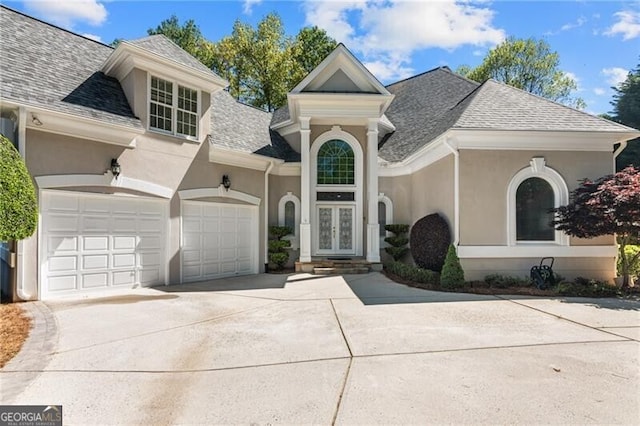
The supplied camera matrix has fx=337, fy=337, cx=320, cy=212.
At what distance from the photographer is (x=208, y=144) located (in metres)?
10.8

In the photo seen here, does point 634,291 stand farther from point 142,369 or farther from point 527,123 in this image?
point 142,369

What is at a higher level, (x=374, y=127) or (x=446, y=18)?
(x=446, y=18)

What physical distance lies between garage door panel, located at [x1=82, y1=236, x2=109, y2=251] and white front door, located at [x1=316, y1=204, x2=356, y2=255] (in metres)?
7.25

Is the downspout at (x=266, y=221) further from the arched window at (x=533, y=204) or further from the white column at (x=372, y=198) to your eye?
the arched window at (x=533, y=204)

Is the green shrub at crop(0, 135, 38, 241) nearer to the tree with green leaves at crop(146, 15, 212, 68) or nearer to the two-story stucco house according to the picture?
the two-story stucco house

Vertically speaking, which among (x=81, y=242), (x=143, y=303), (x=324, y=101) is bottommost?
(x=143, y=303)

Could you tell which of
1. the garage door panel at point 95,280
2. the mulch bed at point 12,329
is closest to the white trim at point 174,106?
the garage door panel at point 95,280

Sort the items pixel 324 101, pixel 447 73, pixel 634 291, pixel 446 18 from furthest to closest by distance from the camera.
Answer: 1. pixel 447 73
2. pixel 324 101
3. pixel 446 18
4. pixel 634 291

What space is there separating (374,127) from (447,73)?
8112 mm

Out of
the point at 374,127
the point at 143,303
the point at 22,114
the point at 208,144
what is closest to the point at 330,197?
the point at 374,127

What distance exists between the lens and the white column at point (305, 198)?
12.4m

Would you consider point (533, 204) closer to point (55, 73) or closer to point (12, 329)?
point (12, 329)

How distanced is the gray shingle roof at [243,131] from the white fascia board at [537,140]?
680 cm

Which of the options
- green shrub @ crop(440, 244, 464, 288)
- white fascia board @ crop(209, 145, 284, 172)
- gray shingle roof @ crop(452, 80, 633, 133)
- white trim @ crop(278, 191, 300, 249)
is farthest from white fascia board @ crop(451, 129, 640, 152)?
white trim @ crop(278, 191, 300, 249)
